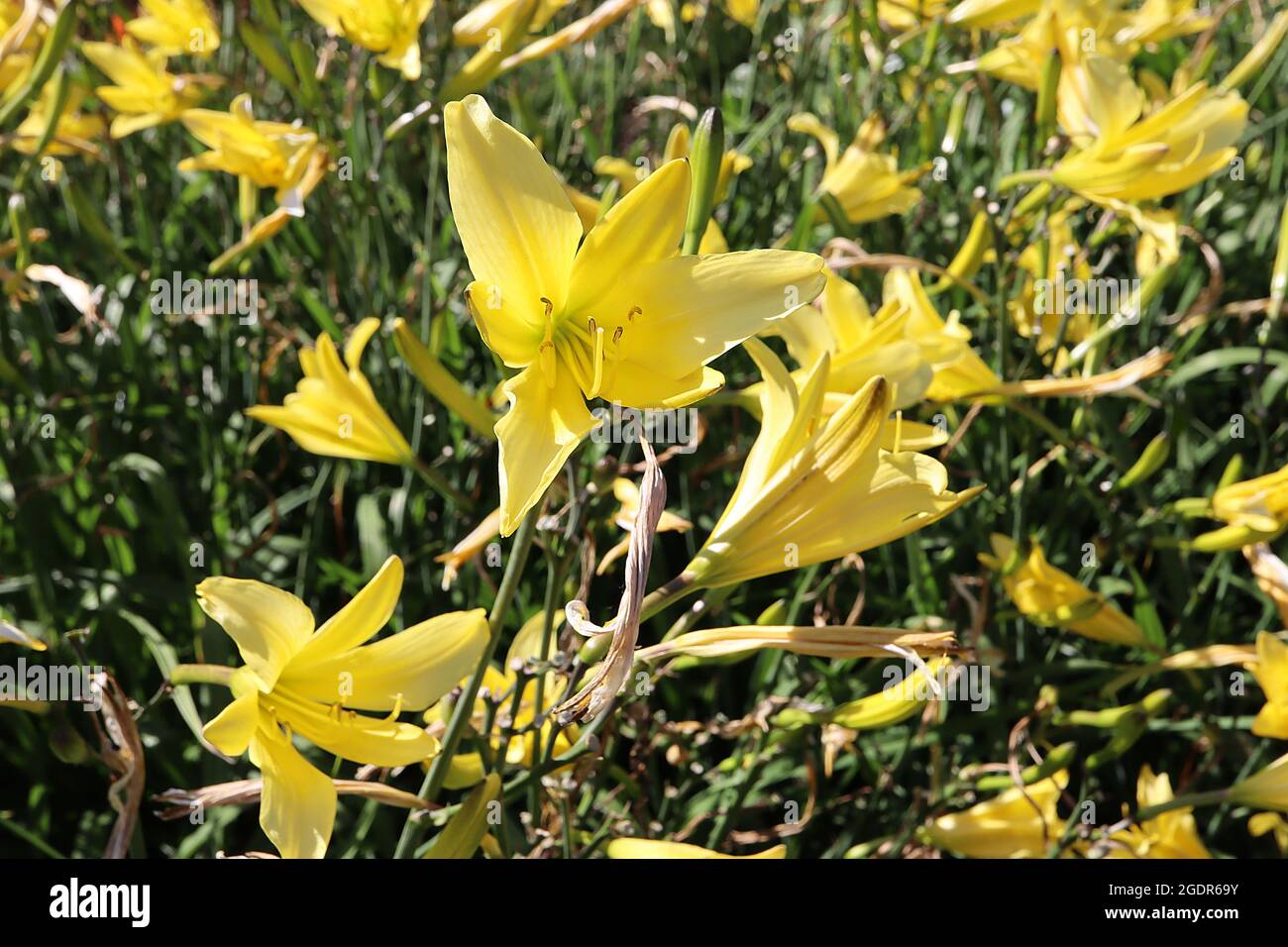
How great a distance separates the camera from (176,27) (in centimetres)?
241

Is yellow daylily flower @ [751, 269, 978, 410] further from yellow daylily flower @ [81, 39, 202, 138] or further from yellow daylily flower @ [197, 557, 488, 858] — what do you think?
yellow daylily flower @ [81, 39, 202, 138]

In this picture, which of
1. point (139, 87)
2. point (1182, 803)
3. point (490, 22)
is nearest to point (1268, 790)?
point (1182, 803)

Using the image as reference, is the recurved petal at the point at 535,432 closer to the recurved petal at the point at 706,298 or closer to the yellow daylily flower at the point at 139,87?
the recurved petal at the point at 706,298

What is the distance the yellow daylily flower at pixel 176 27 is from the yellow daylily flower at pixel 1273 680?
7.73 feet

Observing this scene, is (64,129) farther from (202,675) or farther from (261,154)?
(202,675)

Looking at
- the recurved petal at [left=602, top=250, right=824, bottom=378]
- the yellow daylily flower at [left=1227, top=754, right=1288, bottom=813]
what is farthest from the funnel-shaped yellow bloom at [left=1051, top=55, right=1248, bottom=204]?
→ the recurved petal at [left=602, top=250, right=824, bottom=378]

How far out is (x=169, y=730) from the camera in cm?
202

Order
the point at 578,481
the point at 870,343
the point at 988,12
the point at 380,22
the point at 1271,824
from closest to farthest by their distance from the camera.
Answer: the point at 578,481, the point at 870,343, the point at 1271,824, the point at 380,22, the point at 988,12

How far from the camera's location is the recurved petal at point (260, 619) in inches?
41.4

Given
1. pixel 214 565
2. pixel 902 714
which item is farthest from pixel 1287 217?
pixel 214 565

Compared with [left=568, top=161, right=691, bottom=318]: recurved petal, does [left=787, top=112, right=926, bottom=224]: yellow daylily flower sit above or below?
above

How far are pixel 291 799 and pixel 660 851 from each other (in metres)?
0.41

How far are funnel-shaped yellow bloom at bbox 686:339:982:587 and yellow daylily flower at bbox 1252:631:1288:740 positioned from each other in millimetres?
794

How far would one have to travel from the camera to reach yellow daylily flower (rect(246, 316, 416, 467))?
1598 millimetres
